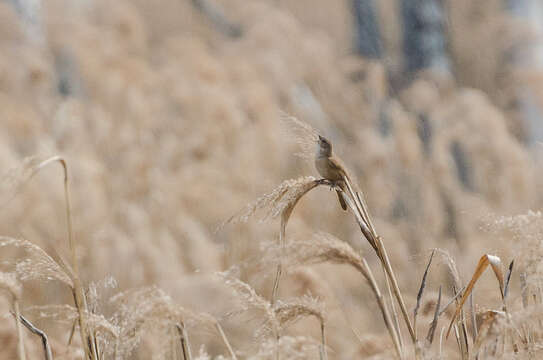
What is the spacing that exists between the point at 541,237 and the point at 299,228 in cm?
158

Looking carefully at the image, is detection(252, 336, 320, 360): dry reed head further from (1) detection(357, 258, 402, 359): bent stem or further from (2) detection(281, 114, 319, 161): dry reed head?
(2) detection(281, 114, 319, 161): dry reed head

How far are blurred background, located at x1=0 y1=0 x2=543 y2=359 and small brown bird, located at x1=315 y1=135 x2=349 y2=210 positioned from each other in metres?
0.59

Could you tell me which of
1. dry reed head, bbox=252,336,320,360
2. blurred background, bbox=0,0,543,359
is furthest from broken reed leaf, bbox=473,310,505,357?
blurred background, bbox=0,0,543,359

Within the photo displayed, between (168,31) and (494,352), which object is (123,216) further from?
(168,31)

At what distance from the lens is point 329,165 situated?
676mm

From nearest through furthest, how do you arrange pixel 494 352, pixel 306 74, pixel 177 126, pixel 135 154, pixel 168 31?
pixel 494 352
pixel 135 154
pixel 177 126
pixel 306 74
pixel 168 31

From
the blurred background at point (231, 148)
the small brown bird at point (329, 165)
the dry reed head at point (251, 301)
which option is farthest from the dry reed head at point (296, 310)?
the blurred background at point (231, 148)

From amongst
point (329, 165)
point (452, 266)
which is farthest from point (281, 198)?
point (452, 266)

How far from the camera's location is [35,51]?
340cm

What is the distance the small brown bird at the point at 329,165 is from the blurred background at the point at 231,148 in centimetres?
59

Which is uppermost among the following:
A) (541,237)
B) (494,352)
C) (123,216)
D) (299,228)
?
(123,216)

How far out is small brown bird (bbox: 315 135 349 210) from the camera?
2.21 feet

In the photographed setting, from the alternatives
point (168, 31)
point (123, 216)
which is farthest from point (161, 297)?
point (168, 31)

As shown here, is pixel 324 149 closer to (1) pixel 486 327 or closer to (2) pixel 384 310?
(2) pixel 384 310
